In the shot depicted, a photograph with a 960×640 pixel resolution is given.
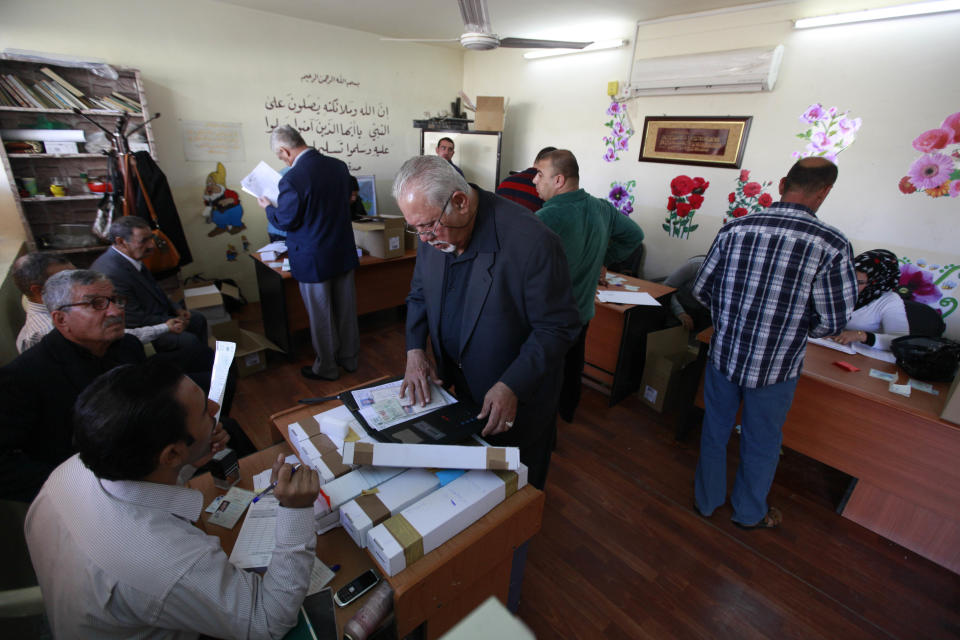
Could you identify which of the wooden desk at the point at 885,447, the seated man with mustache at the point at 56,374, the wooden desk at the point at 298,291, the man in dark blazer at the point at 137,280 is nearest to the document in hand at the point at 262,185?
the wooden desk at the point at 298,291

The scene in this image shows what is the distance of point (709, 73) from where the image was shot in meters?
3.32

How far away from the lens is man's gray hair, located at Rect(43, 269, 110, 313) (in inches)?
58.5

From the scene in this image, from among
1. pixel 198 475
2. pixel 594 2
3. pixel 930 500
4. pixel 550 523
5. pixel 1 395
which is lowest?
pixel 550 523

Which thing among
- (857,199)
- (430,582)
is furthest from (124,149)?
(857,199)

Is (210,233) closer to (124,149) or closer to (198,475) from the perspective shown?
(124,149)

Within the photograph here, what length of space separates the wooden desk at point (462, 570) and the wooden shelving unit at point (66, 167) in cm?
386

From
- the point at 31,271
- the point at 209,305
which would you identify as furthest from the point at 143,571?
the point at 209,305

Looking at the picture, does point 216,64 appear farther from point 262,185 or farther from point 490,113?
point 490,113

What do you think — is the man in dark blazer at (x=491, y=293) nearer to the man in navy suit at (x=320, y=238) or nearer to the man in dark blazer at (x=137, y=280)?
the man in navy suit at (x=320, y=238)

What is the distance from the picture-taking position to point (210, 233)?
13.8ft

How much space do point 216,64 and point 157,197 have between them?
4.58ft

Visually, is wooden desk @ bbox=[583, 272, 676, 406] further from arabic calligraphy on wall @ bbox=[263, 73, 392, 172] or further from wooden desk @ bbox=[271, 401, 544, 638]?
arabic calligraphy on wall @ bbox=[263, 73, 392, 172]

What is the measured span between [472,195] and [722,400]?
152 cm

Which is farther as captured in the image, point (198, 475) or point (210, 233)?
point (210, 233)
